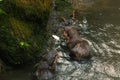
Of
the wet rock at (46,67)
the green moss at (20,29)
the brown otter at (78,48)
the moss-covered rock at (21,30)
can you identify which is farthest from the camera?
the brown otter at (78,48)

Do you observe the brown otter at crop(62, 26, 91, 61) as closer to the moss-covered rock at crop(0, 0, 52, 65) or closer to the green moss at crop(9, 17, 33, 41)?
the moss-covered rock at crop(0, 0, 52, 65)

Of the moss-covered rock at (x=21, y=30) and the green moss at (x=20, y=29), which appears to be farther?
the green moss at (x=20, y=29)

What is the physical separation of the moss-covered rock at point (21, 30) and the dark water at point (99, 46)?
21.9 inches

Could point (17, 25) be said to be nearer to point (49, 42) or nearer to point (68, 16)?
point (49, 42)

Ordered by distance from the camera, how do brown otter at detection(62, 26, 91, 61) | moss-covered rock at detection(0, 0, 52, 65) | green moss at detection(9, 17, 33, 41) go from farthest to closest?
1. brown otter at detection(62, 26, 91, 61)
2. green moss at detection(9, 17, 33, 41)
3. moss-covered rock at detection(0, 0, 52, 65)

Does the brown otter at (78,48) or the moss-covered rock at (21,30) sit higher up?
the moss-covered rock at (21,30)

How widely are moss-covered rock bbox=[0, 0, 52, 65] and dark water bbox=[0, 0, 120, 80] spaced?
556 mm

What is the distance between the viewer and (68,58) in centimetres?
945

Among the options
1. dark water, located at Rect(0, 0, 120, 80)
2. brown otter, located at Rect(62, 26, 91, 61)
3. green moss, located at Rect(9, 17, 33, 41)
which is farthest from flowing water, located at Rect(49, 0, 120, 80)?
green moss, located at Rect(9, 17, 33, 41)

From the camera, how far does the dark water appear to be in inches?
338

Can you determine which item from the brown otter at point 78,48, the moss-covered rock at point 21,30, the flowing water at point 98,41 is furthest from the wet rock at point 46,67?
the brown otter at point 78,48

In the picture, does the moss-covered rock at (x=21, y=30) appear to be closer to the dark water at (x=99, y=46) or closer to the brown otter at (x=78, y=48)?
the dark water at (x=99, y=46)

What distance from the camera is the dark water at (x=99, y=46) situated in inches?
338

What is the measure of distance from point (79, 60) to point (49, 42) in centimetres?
164
